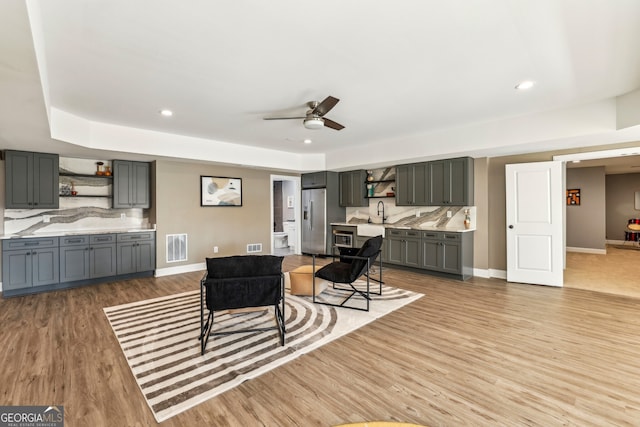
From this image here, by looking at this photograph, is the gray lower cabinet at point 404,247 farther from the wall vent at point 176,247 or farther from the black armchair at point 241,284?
the wall vent at point 176,247

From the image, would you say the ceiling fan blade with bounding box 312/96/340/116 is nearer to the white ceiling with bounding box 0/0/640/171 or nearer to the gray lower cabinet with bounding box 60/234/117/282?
the white ceiling with bounding box 0/0/640/171

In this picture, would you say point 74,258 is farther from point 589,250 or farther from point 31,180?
point 589,250

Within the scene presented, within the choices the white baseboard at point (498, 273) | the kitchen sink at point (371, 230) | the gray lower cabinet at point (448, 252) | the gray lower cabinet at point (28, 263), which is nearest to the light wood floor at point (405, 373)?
the gray lower cabinet at point (28, 263)

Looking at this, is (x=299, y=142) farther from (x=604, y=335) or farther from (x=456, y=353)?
(x=604, y=335)

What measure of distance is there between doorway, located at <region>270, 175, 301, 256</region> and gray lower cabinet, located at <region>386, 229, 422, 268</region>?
285 centimetres

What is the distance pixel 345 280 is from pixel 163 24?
3.09 metres

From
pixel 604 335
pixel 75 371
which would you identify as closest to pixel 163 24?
pixel 75 371

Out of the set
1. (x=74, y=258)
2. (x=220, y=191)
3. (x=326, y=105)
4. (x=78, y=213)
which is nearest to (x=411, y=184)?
(x=326, y=105)

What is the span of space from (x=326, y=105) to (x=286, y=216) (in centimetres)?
607

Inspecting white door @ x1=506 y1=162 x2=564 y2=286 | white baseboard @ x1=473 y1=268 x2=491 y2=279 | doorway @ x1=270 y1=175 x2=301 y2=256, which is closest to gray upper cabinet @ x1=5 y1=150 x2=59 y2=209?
doorway @ x1=270 y1=175 x2=301 y2=256

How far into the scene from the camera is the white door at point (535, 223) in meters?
4.65

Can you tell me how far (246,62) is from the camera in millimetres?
2689

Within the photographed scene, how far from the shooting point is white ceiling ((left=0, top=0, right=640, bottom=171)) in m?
2.01

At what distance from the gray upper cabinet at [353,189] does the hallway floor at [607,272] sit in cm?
414
